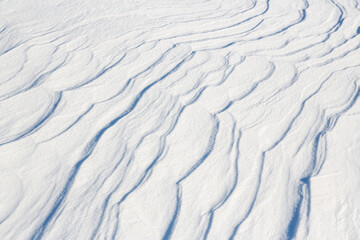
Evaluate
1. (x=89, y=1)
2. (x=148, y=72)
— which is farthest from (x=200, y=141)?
(x=89, y=1)

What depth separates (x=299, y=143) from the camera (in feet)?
6.72

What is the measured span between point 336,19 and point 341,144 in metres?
1.81

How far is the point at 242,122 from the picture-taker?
2.19 meters

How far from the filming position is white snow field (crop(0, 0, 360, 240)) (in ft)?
5.45

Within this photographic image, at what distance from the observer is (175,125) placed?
217 cm

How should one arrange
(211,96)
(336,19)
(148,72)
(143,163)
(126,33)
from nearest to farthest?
(143,163), (211,96), (148,72), (126,33), (336,19)

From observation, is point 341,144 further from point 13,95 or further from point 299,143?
point 13,95

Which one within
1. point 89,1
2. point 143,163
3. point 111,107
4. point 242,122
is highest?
point 89,1

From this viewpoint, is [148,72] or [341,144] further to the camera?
[148,72]

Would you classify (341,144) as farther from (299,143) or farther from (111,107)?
(111,107)

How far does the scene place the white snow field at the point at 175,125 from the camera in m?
1.66

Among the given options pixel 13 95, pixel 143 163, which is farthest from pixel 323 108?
pixel 13 95

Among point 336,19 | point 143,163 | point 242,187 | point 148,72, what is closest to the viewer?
point 242,187

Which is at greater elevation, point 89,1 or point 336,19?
point 89,1
